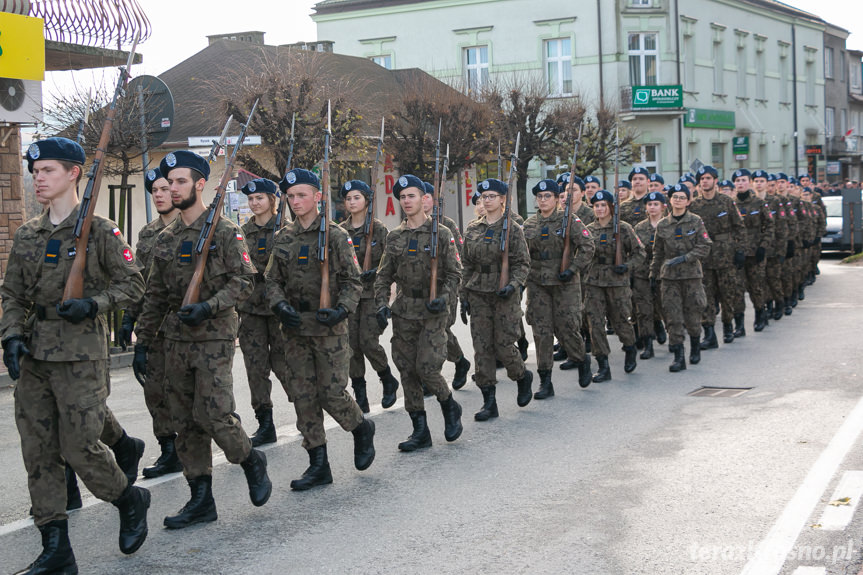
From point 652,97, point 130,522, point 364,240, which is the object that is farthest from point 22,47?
point 652,97

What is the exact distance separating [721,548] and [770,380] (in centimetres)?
524

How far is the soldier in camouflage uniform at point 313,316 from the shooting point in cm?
645

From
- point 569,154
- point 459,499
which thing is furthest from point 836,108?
point 459,499

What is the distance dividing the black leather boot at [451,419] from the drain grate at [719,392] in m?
2.74

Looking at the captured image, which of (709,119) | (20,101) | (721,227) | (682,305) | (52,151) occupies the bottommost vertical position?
(682,305)

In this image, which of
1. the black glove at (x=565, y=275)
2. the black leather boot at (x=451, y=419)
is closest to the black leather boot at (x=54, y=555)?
the black leather boot at (x=451, y=419)

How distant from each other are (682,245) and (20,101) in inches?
353

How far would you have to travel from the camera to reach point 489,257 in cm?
865

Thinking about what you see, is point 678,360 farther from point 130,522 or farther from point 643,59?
point 643,59

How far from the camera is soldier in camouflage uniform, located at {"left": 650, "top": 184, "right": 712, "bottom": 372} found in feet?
36.8

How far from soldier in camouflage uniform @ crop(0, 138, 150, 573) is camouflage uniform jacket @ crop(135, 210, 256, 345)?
557mm

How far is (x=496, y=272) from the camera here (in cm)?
861

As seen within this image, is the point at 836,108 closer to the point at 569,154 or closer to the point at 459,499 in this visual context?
the point at 569,154

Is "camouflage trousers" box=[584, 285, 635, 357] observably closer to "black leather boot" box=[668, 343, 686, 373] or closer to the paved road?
"black leather boot" box=[668, 343, 686, 373]
